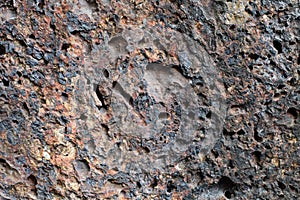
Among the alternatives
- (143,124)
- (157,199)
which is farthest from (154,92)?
(157,199)

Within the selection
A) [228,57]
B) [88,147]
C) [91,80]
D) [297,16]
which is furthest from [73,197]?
[297,16]

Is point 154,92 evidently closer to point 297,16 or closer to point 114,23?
point 114,23

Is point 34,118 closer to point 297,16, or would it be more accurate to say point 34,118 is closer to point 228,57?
point 228,57

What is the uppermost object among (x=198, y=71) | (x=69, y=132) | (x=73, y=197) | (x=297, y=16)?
(x=297, y=16)

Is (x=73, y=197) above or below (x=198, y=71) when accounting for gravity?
below
